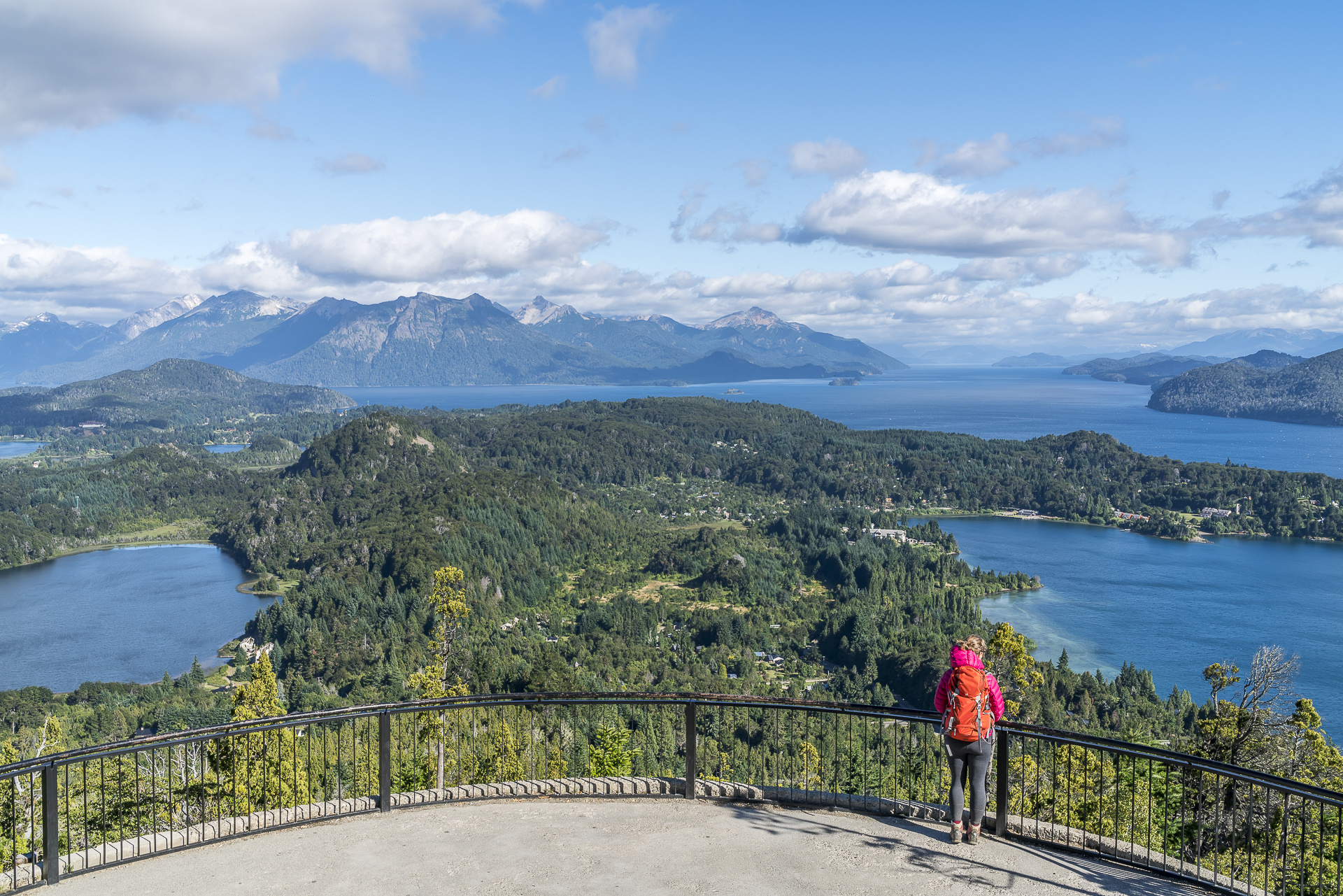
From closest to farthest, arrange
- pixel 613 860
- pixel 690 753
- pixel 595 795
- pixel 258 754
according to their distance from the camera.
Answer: pixel 613 860
pixel 690 753
pixel 595 795
pixel 258 754

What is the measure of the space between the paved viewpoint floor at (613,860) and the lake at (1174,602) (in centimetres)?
7182

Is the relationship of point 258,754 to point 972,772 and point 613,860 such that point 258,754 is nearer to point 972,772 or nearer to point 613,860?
point 613,860

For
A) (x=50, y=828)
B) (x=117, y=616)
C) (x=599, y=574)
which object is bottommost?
(x=117, y=616)

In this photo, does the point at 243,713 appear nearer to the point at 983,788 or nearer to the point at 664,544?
the point at 983,788

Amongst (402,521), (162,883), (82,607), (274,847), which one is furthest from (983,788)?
(402,521)

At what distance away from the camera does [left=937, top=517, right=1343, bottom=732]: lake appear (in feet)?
267

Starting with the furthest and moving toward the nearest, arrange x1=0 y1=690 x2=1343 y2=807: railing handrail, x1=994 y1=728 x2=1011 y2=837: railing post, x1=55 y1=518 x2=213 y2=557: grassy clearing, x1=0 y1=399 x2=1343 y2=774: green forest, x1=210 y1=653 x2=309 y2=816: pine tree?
x1=55 y1=518 x2=213 y2=557: grassy clearing, x1=0 y1=399 x2=1343 y2=774: green forest, x1=210 y1=653 x2=309 y2=816: pine tree, x1=994 y1=728 x2=1011 y2=837: railing post, x1=0 y1=690 x2=1343 y2=807: railing handrail

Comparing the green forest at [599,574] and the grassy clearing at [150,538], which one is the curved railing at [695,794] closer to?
the green forest at [599,574]

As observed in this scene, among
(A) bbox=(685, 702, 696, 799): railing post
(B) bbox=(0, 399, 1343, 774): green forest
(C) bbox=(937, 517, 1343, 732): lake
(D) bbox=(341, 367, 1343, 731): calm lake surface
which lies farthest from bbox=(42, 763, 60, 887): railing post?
(D) bbox=(341, 367, 1343, 731): calm lake surface

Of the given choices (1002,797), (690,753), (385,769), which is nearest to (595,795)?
(690,753)

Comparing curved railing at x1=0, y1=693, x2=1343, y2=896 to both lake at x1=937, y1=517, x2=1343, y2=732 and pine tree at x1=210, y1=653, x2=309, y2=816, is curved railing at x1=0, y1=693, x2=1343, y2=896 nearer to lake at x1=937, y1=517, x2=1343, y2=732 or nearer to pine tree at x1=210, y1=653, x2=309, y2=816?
pine tree at x1=210, y1=653, x2=309, y2=816

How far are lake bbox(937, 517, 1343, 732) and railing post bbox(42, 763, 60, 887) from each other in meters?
78.8

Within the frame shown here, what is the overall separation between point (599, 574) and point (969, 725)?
114295mm

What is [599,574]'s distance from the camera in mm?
122125
